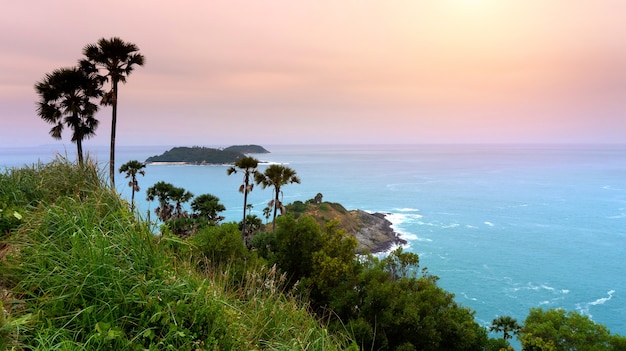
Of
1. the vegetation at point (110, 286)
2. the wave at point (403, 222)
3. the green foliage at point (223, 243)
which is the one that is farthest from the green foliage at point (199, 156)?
the vegetation at point (110, 286)

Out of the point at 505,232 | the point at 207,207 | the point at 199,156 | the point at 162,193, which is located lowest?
the point at 505,232

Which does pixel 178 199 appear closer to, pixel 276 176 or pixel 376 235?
pixel 276 176

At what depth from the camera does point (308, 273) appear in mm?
13547

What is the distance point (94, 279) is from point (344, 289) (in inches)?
407

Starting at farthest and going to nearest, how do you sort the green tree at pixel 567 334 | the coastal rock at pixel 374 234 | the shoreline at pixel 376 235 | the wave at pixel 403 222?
1. the wave at pixel 403 222
2. the coastal rock at pixel 374 234
3. the shoreline at pixel 376 235
4. the green tree at pixel 567 334

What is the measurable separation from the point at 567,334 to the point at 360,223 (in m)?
40.3

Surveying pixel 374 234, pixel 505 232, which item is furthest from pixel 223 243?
pixel 505 232

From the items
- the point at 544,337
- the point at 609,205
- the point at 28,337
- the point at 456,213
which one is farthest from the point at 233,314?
the point at 609,205

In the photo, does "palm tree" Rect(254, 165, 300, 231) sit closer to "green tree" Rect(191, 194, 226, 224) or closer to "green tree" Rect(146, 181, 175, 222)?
"green tree" Rect(191, 194, 226, 224)

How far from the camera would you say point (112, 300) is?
286cm

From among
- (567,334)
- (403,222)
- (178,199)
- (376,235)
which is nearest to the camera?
(567,334)

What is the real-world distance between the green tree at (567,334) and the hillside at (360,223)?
3048cm

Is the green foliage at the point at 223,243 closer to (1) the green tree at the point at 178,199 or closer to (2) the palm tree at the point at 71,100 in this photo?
(2) the palm tree at the point at 71,100

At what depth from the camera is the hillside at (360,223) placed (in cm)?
4912
